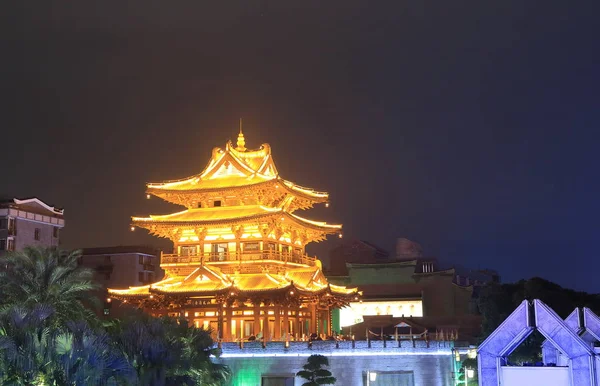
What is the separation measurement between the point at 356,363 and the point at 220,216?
13366 millimetres

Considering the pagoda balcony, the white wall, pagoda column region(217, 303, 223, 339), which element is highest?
the pagoda balcony

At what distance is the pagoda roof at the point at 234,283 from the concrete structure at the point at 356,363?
4.06 metres

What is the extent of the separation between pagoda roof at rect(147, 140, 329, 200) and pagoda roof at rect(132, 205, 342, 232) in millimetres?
1488

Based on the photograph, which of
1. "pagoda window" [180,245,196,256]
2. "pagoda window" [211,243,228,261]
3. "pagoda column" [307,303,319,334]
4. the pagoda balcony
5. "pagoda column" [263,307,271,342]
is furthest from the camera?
"pagoda window" [180,245,196,256]

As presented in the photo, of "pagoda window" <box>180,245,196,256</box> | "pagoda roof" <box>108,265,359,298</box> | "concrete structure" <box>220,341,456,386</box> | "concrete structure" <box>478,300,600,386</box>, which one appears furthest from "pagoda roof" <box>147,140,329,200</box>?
"concrete structure" <box>478,300,600,386</box>

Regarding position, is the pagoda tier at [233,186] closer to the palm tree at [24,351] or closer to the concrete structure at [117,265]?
the concrete structure at [117,265]

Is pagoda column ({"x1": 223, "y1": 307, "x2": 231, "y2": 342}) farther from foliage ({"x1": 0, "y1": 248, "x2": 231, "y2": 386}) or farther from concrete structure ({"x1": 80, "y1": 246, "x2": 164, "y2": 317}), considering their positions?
concrete structure ({"x1": 80, "y1": 246, "x2": 164, "y2": 317})

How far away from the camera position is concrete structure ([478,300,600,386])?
20625 millimetres

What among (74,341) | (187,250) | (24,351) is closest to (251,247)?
(187,250)

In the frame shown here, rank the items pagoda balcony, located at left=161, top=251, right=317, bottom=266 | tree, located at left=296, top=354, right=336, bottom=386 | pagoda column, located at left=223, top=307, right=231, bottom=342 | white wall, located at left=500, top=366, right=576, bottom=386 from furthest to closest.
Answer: pagoda balcony, located at left=161, top=251, right=317, bottom=266 < pagoda column, located at left=223, top=307, right=231, bottom=342 < tree, located at left=296, top=354, right=336, bottom=386 < white wall, located at left=500, top=366, right=576, bottom=386

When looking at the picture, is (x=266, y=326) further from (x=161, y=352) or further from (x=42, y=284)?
(x=161, y=352)

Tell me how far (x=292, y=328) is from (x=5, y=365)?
24.2m

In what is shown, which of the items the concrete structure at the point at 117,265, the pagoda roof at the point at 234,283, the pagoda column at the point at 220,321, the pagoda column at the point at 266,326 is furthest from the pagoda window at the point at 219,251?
the concrete structure at the point at 117,265

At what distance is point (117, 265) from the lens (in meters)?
67.1
